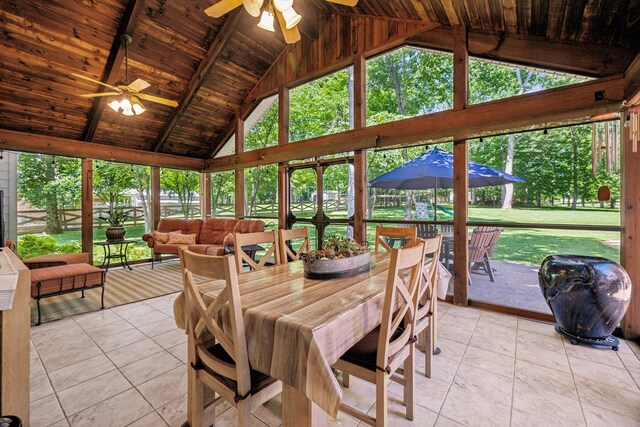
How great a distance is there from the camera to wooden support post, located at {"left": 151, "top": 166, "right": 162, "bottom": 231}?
670 cm

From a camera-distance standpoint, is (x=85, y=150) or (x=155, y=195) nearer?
(x=85, y=150)

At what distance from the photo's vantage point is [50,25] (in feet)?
13.1

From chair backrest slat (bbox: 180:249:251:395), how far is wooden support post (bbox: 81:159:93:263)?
565 centimetres

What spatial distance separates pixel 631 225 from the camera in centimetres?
265

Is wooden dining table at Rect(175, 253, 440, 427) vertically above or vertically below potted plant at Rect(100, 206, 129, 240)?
below

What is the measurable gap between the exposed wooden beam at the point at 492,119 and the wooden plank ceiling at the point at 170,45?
344mm

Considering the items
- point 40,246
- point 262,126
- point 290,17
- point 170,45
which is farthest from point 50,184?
point 290,17

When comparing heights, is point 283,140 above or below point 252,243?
above

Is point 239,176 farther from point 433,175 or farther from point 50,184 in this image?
point 433,175

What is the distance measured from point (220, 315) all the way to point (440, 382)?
5.48 ft

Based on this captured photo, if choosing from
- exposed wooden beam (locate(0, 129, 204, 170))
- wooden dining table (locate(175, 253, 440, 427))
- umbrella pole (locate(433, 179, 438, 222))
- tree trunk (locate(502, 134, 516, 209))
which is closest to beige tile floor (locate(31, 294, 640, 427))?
wooden dining table (locate(175, 253, 440, 427))

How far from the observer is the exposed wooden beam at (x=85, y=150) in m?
4.80

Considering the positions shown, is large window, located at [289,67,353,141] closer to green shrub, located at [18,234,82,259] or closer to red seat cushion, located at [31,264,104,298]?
red seat cushion, located at [31,264,104,298]

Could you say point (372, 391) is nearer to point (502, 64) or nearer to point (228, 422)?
point (228, 422)
